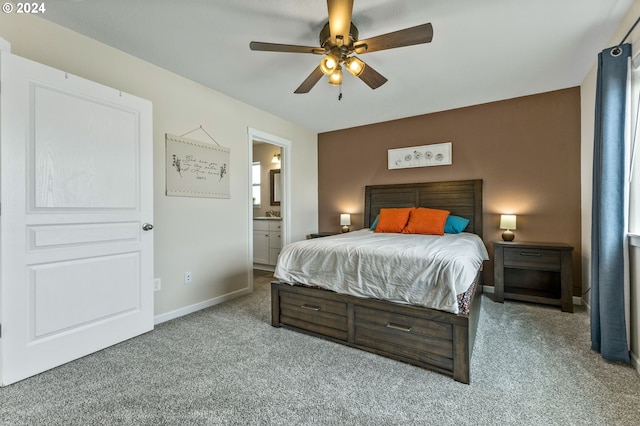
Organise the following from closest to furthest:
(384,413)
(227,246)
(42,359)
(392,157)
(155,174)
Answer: (384,413), (42,359), (155,174), (227,246), (392,157)

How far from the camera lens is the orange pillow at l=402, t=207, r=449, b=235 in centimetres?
345

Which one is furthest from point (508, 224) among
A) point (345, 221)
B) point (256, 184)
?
point (256, 184)

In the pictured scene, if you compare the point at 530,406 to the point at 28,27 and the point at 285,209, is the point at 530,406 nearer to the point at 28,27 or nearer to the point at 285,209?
the point at 285,209

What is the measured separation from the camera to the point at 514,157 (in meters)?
3.61

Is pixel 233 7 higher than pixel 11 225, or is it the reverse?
pixel 233 7

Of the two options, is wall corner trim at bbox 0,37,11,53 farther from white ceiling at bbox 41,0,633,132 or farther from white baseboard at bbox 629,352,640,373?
white baseboard at bbox 629,352,640,373

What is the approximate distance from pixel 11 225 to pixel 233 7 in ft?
6.53

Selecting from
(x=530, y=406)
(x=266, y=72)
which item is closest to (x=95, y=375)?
(x=530, y=406)

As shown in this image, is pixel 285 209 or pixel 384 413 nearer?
pixel 384 413

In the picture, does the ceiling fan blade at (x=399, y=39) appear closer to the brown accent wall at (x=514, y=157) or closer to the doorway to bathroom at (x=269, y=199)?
the doorway to bathroom at (x=269, y=199)

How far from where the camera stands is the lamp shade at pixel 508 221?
11.2 feet

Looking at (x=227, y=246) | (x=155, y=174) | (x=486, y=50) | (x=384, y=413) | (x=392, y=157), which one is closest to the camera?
(x=384, y=413)

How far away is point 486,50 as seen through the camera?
8.16 ft

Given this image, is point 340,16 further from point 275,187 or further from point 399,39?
point 275,187
